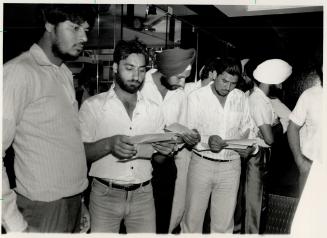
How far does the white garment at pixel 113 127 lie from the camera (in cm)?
185

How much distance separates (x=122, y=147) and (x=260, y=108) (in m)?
0.99

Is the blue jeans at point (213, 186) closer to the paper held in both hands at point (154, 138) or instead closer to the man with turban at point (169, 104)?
the man with turban at point (169, 104)

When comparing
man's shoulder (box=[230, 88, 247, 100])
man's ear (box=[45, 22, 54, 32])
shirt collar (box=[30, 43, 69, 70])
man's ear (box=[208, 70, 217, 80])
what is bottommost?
man's shoulder (box=[230, 88, 247, 100])

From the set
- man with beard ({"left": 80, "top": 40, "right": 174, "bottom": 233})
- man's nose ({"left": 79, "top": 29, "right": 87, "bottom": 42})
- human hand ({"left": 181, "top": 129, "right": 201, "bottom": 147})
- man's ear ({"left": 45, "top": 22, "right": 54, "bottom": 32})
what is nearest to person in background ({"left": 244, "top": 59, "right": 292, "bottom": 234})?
human hand ({"left": 181, "top": 129, "right": 201, "bottom": 147})

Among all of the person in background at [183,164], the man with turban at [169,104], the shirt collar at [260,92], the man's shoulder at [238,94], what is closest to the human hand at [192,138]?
the man with turban at [169,104]

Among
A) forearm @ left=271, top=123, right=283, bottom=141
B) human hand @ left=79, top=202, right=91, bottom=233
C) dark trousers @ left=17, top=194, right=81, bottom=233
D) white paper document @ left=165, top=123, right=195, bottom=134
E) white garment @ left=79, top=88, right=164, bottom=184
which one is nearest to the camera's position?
dark trousers @ left=17, top=194, right=81, bottom=233

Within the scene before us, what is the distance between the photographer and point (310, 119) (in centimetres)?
204

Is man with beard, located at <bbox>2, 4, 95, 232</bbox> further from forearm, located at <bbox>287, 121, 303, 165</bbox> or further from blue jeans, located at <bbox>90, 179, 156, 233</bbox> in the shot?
forearm, located at <bbox>287, 121, 303, 165</bbox>

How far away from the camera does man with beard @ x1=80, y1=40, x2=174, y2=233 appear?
182 cm

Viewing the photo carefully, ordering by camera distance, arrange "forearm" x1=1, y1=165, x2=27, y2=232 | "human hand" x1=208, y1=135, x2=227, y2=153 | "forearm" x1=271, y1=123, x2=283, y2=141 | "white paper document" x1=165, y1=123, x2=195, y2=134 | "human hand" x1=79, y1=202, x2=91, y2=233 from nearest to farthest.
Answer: "forearm" x1=1, y1=165, x2=27, y2=232 < "human hand" x1=79, y1=202, x2=91, y2=233 < "white paper document" x1=165, y1=123, x2=195, y2=134 < "human hand" x1=208, y1=135, x2=227, y2=153 < "forearm" x1=271, y1=123, x2=283, y2=141

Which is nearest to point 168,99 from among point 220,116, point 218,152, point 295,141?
point 220,116

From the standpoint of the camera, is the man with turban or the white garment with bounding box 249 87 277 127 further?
the white garment with bounding box 249 87 277 127

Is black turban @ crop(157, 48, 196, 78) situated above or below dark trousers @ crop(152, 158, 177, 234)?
above

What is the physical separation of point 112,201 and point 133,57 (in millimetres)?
798
